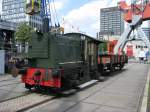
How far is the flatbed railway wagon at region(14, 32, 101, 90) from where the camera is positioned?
35.6 ft

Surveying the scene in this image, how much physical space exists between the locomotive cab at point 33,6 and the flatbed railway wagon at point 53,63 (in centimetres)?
1901

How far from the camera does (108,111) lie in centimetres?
848

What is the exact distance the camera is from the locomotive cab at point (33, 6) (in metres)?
30.9

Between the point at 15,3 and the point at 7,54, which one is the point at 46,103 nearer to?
the point at 7,54

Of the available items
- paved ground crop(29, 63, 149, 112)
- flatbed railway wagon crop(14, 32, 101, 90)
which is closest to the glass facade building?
flatbed railway wagon crop(14, 32, 101, 90)

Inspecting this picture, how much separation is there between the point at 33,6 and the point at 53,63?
20.9m

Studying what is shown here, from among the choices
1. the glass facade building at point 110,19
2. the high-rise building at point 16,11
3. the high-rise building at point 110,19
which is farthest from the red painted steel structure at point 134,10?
the high-rise building at point 16,11

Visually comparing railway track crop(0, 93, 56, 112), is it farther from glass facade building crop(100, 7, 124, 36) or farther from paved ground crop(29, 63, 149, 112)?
glass facade building crop(100, 7, 124, 36)

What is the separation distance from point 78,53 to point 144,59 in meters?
45.1

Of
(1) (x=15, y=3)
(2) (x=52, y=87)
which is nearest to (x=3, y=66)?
(2) (x=52, y=87)

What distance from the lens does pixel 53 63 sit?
36.8 feet

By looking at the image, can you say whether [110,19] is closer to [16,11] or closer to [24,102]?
[16,11]

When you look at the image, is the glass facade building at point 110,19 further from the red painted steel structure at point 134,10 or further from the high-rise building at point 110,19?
the red painted steel structure at point 134,10

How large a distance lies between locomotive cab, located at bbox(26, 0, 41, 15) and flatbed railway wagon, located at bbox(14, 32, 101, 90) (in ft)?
62.4
